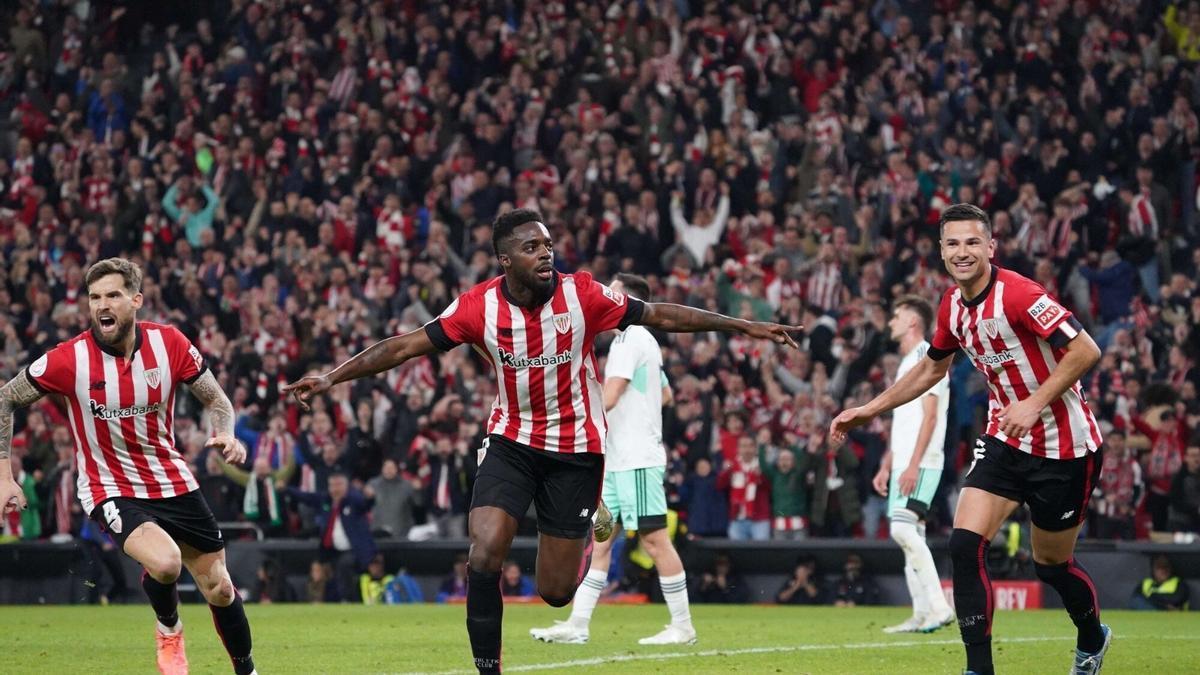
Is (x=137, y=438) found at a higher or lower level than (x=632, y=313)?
lower

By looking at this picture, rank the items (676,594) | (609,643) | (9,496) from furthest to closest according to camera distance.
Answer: (609,643) → (676,594) → (9,496)

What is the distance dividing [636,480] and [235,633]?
4264mm

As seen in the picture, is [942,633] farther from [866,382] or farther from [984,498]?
[866,382]

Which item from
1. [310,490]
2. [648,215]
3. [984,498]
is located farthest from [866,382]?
[984,498]

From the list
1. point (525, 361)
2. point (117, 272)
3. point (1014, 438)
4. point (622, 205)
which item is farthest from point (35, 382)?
point (622, 205)

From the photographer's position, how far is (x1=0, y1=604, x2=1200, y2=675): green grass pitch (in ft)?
34.5

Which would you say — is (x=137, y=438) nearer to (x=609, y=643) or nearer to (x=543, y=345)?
(x=543, y=345)

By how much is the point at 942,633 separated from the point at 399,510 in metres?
8.36

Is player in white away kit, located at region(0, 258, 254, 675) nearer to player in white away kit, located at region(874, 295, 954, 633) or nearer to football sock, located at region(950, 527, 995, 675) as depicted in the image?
football sock, located at region(950, 527, 995, 675)

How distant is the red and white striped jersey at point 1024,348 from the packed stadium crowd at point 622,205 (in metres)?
9.19

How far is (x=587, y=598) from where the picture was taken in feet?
40.3

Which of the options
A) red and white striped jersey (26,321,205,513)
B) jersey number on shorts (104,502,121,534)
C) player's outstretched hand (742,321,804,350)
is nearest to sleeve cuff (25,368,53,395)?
red and white striped jersey (26,321,205,513)

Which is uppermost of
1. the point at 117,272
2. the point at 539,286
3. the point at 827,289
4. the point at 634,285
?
the point at 827,289

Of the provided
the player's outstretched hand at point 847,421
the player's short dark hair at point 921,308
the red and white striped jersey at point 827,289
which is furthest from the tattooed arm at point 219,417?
the red and white striped jersey at point 827,289
